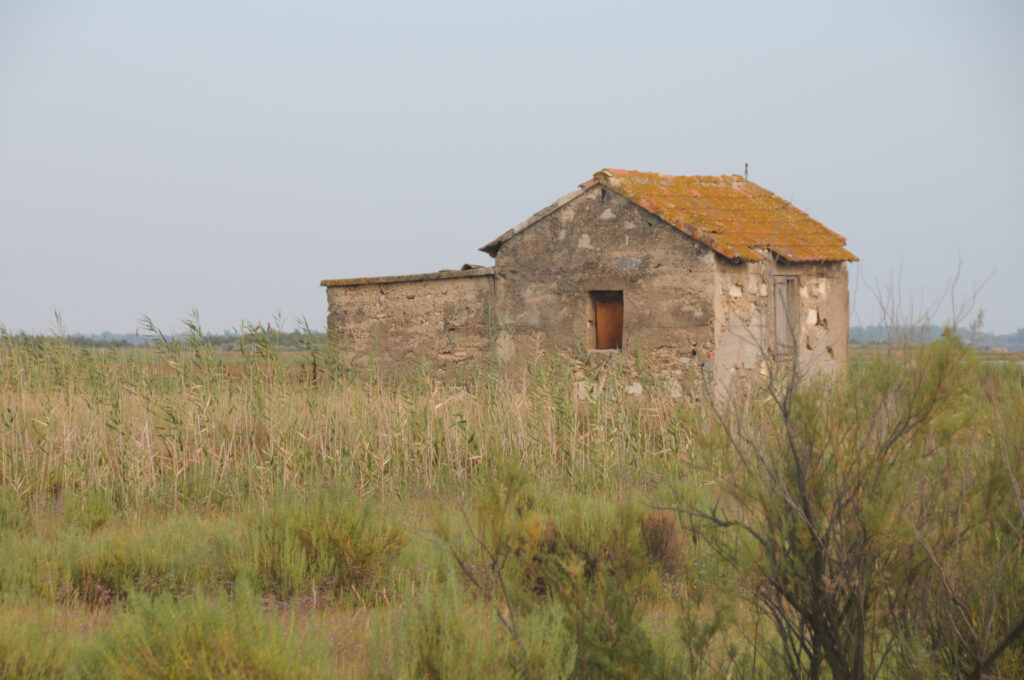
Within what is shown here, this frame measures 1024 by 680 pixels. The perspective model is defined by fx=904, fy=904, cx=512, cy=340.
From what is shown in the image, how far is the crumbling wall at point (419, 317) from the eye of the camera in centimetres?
1376

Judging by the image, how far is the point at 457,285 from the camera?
45.5 feet

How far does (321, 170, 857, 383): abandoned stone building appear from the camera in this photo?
12.2m

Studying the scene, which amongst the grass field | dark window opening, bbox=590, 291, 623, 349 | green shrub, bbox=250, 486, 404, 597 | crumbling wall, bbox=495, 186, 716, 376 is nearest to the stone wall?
crumbling wall, bbox=495, 186, 716, 376

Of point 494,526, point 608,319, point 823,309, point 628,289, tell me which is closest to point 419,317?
point 608,319

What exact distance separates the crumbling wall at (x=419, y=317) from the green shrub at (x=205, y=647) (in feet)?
32.6

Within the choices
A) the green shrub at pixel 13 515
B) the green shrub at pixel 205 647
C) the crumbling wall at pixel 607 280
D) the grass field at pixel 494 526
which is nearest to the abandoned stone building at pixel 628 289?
the crumbling wall at pixel 607 280

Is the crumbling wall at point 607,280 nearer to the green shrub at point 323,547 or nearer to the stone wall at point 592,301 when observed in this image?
the stone wall at point 592,301

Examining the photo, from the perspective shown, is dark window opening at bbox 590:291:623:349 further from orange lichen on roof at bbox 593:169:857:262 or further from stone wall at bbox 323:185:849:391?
orange lichen on roof at bbox 593:169:857:262

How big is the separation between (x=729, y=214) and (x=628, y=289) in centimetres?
237

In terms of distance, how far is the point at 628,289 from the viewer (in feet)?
41.7

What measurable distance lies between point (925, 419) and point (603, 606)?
1395mm

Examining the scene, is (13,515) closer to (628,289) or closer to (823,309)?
(628,289)

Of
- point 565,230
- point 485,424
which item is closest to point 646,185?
point 565,230

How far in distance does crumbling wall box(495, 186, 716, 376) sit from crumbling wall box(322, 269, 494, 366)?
0.40 meters
